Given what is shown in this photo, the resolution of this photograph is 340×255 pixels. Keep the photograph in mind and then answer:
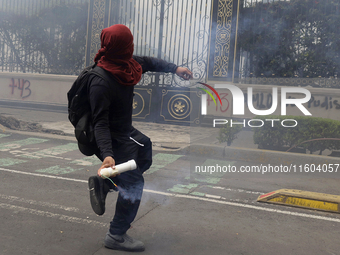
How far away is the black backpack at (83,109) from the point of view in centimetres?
268

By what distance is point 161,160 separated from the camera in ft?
21.9

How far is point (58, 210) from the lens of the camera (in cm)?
374

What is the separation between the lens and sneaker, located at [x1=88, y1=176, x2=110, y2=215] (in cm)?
262

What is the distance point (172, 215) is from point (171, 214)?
0.03 meters

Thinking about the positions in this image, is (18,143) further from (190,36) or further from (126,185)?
(190,36)

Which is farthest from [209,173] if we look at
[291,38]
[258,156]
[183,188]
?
[291,38]

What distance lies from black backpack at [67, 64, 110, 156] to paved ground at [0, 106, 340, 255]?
2.94ft

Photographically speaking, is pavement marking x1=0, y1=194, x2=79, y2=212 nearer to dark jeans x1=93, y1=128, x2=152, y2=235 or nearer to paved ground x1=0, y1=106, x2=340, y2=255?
paved ground x1=0, y1=106, x2=340, y2=255

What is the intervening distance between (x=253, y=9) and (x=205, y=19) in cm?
153

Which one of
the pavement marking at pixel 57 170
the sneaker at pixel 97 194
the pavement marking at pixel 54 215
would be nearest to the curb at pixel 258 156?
the pavement marking at pixel 57 170

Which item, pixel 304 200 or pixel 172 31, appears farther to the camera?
pixel 172 31

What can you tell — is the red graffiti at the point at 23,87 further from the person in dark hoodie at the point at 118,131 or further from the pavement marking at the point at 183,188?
the person in dark hoodie at the point at 118,131

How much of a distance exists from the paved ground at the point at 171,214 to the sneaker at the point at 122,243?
0.07 metres

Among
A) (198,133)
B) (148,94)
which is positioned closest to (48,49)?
(148,94)
